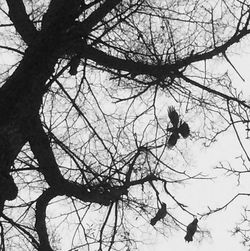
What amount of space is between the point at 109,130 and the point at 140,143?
0.76 m

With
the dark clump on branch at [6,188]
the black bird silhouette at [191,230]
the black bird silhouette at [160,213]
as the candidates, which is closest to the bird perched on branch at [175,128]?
the black bird silhouette at [160,213]

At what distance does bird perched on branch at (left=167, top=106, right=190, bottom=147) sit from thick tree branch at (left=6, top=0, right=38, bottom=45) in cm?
133

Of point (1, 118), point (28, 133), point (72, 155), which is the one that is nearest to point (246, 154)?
point (72, 155)

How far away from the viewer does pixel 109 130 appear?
4.45 meters

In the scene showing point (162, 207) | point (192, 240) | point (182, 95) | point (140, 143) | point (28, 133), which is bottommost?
point (192, 240)

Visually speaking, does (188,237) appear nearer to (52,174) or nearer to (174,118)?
(174,118)

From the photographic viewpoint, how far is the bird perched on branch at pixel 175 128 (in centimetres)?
348

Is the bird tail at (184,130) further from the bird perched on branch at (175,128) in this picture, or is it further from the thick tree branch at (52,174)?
the thick tree branch at (52,174)

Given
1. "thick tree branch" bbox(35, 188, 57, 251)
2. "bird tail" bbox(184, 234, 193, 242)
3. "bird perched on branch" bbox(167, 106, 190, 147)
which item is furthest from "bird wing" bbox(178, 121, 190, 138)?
"thick tree branch" bbox(35, 188, 57, 251)

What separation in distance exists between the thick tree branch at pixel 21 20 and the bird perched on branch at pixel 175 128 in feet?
4.37

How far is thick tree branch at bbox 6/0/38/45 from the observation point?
374 cm

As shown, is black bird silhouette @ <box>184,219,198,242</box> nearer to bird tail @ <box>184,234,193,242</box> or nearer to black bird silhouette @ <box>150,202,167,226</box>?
bird tail @ <box>184,234,193,242</box>

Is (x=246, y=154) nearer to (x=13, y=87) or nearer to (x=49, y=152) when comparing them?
(x=49, y=152)

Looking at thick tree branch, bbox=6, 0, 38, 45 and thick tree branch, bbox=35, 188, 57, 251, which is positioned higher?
thick tree branch, bbox=6, 0, 38, 45
